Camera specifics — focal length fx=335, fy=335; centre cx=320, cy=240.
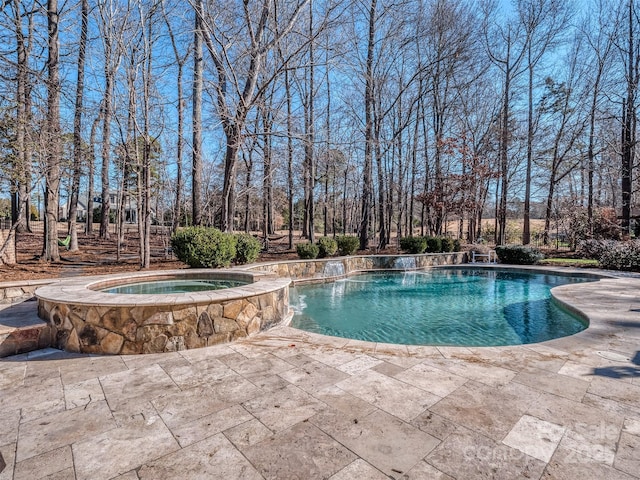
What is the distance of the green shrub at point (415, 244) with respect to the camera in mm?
13477

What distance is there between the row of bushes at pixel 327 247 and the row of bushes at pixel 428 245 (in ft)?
8.25

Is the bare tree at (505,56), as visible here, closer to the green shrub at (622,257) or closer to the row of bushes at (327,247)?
the green shrub at (622,257)

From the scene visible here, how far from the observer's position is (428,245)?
14.1 m

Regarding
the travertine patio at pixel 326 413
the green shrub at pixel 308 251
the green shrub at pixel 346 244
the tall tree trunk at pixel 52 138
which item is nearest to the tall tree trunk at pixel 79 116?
the tall tree trunk at pixel 52 138

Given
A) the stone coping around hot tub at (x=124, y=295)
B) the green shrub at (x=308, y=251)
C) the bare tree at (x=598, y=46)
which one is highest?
the bare tree at (x=598, y=46)

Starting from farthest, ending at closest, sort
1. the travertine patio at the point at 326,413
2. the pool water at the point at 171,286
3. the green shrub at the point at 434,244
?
the green shrub at the point at 434,244, the pool water at the point at 171,286, the travertine patio at the point at 326,413

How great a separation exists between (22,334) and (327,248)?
8.63 meters

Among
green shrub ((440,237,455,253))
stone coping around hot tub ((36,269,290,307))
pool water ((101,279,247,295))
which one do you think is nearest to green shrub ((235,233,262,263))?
pool water ((101,279,247,295))

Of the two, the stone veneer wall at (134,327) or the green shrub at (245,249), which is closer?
the stone veneer wall at (134,327)

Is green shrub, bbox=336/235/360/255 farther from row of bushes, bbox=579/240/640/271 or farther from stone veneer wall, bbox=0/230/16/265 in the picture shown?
stone veneer wall, bbox=0/230/16/265

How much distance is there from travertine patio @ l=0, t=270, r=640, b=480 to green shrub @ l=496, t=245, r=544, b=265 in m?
10.5

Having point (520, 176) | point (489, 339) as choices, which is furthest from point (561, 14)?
point (489, 339)

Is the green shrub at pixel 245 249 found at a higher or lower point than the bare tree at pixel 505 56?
lower

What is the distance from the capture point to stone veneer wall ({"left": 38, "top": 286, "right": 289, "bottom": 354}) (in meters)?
3.31
